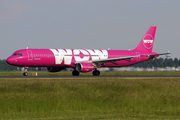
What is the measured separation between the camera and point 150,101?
61.2 feet

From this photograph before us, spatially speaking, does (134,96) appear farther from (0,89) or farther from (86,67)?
(86,67)

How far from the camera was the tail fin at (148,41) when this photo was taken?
206 feet

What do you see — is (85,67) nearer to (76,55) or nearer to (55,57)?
(76,55)

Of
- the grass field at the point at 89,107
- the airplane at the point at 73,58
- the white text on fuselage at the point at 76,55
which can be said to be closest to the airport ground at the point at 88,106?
the grass field at the point at 89,107

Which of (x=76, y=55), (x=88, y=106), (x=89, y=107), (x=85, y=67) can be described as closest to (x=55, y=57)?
(x=76, y=55)

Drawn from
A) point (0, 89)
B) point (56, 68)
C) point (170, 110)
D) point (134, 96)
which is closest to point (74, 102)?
point (134, 96)

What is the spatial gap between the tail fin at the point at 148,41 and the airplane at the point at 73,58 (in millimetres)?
3655

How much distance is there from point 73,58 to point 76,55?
2.84 feet

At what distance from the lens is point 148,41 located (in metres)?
63.4

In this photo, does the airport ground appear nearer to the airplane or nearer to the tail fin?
the airplane

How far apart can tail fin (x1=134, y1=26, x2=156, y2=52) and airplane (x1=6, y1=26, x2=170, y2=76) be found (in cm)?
365

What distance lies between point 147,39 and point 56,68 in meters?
21.5

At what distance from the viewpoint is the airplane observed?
1916 inches

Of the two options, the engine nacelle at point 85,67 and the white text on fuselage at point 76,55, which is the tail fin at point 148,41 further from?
the engine nacelle at point 85,67
